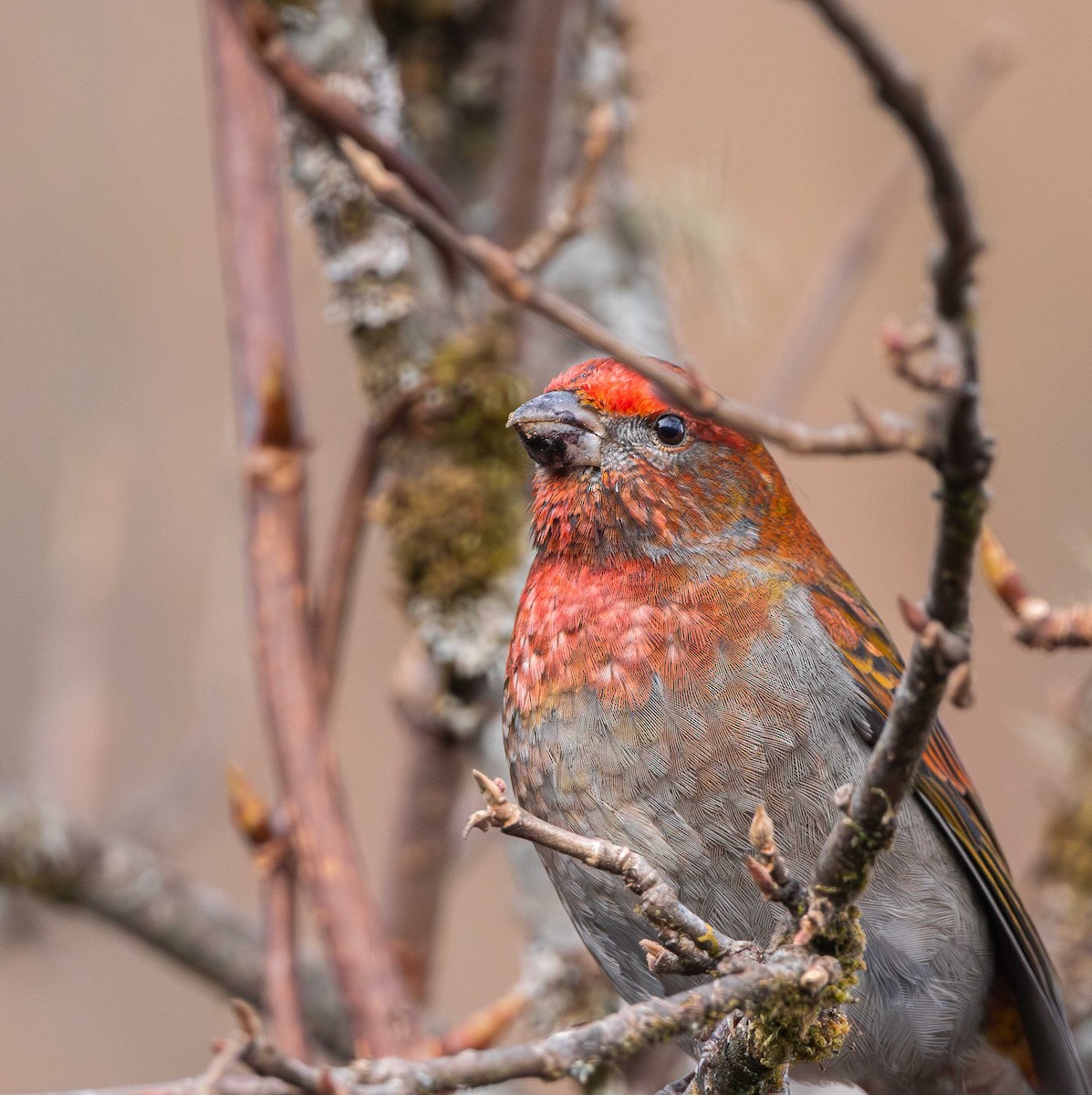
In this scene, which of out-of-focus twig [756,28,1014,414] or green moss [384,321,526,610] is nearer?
green moss [384,321,526,610]

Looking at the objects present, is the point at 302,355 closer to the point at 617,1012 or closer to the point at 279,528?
the point at 279,528

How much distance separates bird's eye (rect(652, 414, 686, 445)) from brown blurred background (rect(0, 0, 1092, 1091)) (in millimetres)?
2879

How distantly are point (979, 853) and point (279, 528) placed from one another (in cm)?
184

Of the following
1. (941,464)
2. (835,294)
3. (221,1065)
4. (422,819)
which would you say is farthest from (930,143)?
(835,294)

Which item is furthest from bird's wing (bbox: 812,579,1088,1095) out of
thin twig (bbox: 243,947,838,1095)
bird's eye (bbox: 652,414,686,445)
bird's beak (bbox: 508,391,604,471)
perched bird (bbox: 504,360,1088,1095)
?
thin twig (bbox: 243,947,838,1095)

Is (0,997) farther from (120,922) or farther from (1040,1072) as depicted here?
(1040,1072)

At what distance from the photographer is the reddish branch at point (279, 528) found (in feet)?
10.5

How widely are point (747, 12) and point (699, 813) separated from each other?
5.76 metres

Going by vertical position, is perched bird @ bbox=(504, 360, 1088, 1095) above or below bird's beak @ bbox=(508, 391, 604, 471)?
below

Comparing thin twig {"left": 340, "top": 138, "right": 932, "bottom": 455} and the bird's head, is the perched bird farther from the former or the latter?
thin twig {"left": 340, "top": 138, "right": 932, "bottom": 455}

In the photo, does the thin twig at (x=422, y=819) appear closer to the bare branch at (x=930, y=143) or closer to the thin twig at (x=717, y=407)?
the thin twig at (x=717, y=407)

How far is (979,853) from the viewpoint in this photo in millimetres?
3029

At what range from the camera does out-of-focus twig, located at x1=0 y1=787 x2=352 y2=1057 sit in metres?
3.96

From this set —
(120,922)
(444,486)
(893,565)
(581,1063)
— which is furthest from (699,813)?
(893,565)
